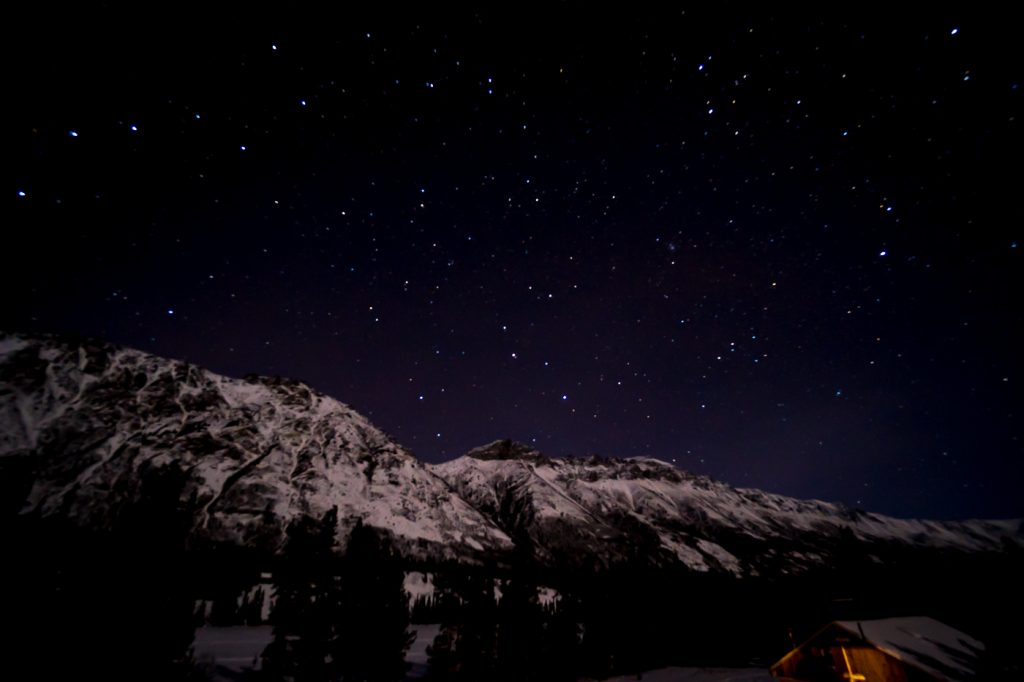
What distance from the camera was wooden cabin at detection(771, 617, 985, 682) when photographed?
1994 cm

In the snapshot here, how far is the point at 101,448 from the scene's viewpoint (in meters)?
127

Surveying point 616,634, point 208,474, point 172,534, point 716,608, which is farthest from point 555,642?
point 208,474

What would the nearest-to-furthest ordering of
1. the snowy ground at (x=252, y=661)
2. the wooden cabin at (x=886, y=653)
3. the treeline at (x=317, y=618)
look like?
the treeline at (x=317, y=618) < the wooden cabin at (x=886, y=653) < the snowy ground at (x=252, y=661)

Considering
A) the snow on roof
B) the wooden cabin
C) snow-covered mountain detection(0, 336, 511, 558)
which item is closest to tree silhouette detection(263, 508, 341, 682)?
the wooden cabin

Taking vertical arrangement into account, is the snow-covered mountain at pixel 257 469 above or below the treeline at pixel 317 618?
above

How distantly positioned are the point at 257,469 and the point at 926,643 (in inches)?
6421

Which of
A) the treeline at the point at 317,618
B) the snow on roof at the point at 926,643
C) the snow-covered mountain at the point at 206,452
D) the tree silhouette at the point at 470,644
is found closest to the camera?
the treeline at the point at 317,618

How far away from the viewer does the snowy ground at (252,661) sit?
25438 millimetres

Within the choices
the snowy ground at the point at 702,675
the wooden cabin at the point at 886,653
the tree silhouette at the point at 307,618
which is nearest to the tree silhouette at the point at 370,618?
the tree silhouette at the point at 307,618

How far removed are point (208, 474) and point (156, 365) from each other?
244 feet

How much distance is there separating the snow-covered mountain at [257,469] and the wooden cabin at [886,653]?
9333 centimetres

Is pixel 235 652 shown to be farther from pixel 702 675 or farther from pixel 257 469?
pixel 257 469

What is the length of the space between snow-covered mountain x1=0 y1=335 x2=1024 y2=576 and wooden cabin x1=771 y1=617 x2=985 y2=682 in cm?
9333

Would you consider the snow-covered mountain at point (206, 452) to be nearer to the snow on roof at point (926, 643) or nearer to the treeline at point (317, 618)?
the treeline at point (317, 618)
